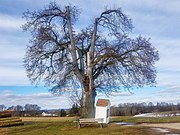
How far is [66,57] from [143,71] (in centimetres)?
687

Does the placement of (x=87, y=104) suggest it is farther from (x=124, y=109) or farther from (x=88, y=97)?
(x=124, y=109)

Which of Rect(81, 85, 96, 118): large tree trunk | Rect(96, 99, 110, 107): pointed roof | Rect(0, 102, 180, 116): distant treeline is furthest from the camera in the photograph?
Rect(0, 102, 180, 116): distant treeline

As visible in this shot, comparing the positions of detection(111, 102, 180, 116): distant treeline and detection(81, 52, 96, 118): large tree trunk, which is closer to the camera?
detection(81, 52, 96, 118): large tree trunk

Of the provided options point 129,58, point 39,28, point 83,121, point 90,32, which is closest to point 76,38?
point 90,32

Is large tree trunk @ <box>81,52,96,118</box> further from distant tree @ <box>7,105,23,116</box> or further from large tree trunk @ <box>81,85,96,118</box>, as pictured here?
distant tree @ <box>7,105,23,116</box>

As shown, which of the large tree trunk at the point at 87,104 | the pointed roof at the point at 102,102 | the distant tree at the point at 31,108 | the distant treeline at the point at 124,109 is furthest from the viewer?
the distant tree at the point at 31,108

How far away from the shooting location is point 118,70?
31891mm

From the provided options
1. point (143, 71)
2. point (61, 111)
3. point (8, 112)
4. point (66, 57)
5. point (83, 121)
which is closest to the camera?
point (83, 121)

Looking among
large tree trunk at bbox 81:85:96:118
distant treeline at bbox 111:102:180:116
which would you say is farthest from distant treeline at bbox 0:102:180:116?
large tree trunk at bbox 81:85:96:118

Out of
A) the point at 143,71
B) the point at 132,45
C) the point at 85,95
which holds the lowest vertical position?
the point at 85,95

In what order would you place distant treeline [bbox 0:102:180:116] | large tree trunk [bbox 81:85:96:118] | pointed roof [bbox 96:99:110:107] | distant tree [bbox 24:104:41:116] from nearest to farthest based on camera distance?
pointed roof [bbox 96:99:110:107]
large tree trunk [bbox 81:85:96:118]
distant treeline [bbox 0:102:180:116]
distant tree [bbox 24:104:41:116]

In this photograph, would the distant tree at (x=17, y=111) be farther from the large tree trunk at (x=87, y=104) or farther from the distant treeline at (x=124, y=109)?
the large tree trunk at (x=87, y=104)

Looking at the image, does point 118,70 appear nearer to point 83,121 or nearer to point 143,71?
point 143,71

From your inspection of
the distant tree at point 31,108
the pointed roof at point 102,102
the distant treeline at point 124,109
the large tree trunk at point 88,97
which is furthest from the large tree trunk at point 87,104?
the distant tree at point 31,108
